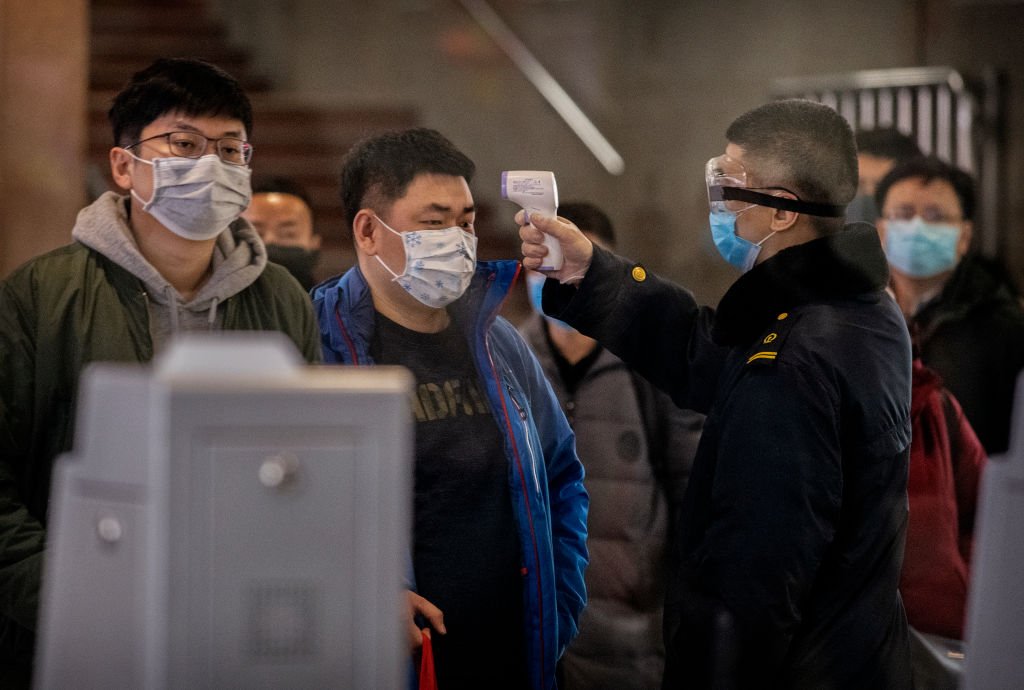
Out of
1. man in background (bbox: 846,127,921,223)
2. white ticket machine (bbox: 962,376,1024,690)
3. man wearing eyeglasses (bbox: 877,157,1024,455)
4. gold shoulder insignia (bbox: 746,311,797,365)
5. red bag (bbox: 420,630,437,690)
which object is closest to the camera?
white ticket machine (bbox: 962,376,1024,690)

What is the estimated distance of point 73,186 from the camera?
3.77m

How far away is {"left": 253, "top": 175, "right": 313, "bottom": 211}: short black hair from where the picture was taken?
4082 mm

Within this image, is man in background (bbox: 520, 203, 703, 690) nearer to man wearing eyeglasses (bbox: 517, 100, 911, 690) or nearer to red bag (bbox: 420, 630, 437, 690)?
man wearing eyeglasses (bbox: 517, 100, 911, 690)

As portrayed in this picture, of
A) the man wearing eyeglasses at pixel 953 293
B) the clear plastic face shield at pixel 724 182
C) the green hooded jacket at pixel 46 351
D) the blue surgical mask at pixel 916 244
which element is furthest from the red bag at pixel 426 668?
the blue surgical mask at pixel 916 244

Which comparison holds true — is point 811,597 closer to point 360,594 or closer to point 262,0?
point 360,594

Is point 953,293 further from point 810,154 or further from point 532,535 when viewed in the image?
point 532,535

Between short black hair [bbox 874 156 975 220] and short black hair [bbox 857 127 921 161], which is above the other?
short black hair [bbox 857 127 921 161]

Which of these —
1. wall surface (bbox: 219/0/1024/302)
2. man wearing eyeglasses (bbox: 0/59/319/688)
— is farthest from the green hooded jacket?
wall surface (bbox: 219/0/1024/302)

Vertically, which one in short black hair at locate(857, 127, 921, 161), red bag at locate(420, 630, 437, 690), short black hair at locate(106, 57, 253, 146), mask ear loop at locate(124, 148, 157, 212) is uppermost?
short black hair at locate(857, 127, 921, 161)

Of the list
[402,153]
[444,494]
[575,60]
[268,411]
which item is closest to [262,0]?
[575,60]

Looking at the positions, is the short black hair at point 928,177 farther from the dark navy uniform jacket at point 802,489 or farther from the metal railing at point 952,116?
the metal railing at point 952,116

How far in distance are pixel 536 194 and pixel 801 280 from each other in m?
0.59

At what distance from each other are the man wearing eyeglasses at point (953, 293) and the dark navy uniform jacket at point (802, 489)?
1.66 m

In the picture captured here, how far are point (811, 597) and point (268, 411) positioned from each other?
1351 millimetres
